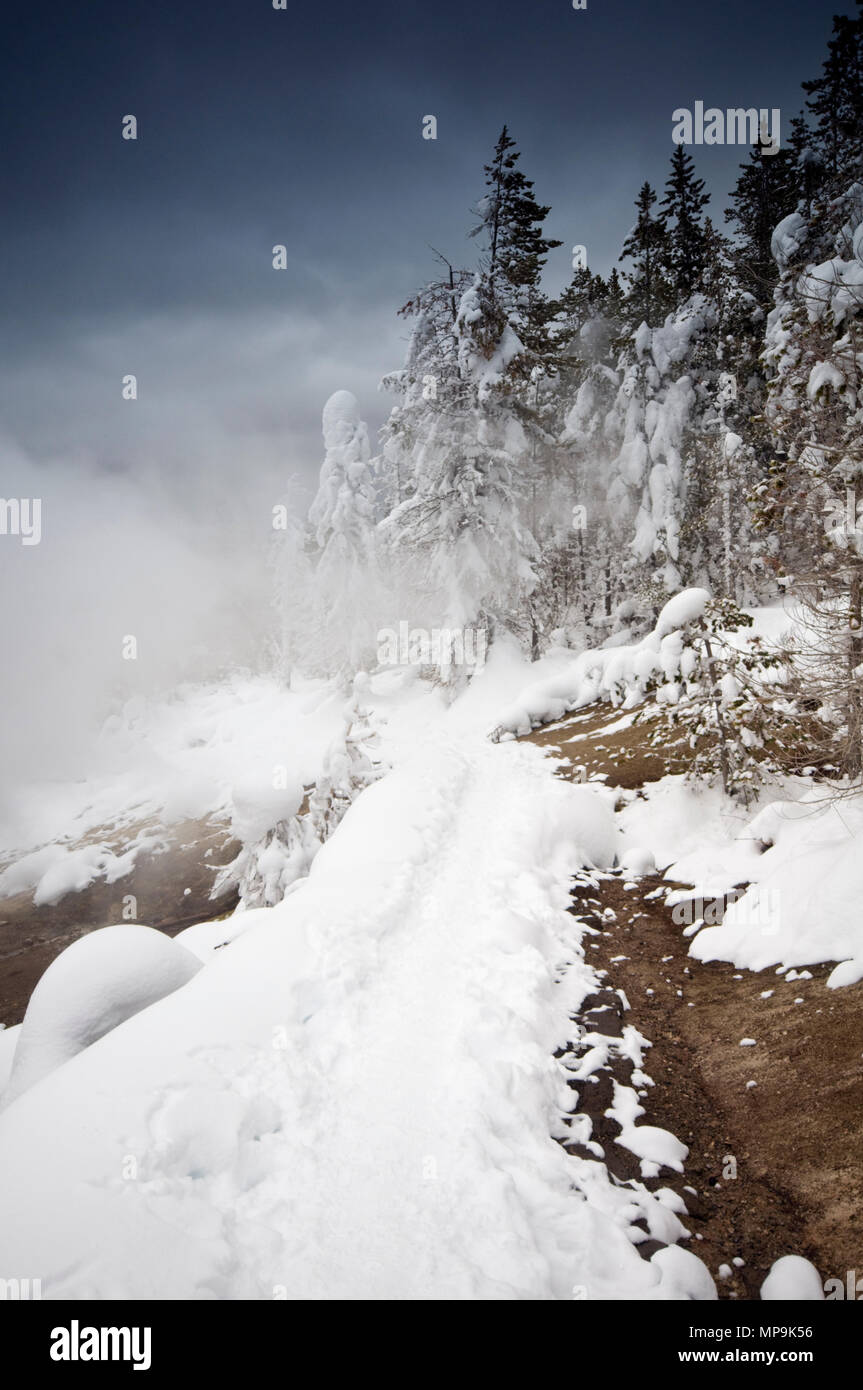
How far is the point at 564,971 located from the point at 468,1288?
11.4 feet

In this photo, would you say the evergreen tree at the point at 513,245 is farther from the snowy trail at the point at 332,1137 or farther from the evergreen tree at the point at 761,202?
the snowy trail at the point at 332,1137

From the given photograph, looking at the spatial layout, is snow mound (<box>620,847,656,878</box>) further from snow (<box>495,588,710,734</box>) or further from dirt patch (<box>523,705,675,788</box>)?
snow (<box>495,588,710,734</box>)

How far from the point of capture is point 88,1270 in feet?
8.28

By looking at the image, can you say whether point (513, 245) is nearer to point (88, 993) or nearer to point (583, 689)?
point (583, 689)

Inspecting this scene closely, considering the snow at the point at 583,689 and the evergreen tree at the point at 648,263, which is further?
the evergreen tree at the point at 648,263

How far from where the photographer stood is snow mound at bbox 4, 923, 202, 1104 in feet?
15.8

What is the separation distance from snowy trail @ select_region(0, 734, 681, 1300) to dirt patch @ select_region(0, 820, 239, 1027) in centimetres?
1144

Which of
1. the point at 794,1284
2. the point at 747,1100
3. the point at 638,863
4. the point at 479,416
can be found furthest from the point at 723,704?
the point at 479,416

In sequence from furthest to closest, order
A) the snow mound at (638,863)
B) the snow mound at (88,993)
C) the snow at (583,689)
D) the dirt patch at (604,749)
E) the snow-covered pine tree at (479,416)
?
the snow-covered pine tree at (479,416), the snow at (583,689), the dirt patch at (604,749), the snow mound at (638,863), the snow mound at (88,993)

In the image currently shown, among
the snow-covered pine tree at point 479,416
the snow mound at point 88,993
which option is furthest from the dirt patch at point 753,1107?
the snow-covered pine tree at point 479,416

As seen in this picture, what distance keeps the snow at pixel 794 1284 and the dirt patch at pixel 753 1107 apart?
0.10 metres

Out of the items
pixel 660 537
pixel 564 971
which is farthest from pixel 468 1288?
pixel 660 537

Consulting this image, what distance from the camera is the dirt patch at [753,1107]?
9.97 feet

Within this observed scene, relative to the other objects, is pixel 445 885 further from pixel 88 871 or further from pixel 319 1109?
pixel 88 871
